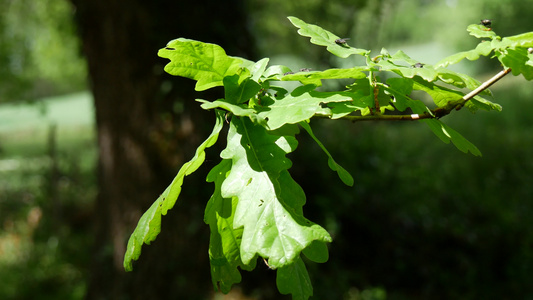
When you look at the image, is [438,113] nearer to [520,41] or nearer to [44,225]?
[520,41]

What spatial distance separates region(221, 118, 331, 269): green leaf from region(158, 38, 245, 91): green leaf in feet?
0.37

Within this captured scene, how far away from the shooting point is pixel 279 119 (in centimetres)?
83

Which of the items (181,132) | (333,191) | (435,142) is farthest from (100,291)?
(435,142)

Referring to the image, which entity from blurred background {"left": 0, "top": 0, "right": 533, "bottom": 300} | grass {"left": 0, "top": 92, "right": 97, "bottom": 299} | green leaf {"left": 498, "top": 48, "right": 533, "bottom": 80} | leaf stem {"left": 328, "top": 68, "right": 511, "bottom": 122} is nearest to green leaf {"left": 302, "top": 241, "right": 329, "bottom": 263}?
leaf stem {"left": 328, "top": 68, "right": 511, "bottom": 122}

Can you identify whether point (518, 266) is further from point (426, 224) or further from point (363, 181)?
point (363, 181)

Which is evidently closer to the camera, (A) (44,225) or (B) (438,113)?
(B) (438,113)

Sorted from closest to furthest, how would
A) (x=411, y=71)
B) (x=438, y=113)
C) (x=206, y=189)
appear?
(x=411, y=71)
(x=438, y=113)
(x=206, y=189)

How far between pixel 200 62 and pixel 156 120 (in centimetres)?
289

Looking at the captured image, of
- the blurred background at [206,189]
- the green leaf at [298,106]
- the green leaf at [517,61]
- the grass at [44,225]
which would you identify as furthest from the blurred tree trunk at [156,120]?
the green leaf at [517,61]

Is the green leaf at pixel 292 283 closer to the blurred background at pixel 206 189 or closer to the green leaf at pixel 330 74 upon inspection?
the green leaf at pixel 330 74

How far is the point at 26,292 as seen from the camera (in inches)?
222

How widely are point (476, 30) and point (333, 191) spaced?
3.69 m

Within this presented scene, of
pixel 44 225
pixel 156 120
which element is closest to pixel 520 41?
pixel 156 120

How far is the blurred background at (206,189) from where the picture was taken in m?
3.72
